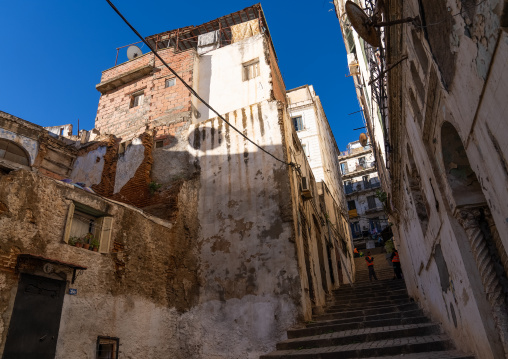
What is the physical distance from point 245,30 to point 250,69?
274cm

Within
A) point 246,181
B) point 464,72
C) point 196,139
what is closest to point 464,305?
point 464,72

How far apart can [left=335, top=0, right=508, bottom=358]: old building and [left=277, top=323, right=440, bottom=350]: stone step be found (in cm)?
46

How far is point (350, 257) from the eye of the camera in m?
24.2

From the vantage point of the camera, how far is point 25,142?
13.3m

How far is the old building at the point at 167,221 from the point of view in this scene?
6.74 metres

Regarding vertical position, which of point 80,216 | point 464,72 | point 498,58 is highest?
point 80,216

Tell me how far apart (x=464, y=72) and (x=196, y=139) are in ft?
32.1

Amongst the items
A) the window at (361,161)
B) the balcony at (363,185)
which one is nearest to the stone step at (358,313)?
the balcony at (363,185)

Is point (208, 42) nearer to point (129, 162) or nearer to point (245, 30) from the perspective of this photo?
point (245, 30)

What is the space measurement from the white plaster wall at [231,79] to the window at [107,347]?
877 cm

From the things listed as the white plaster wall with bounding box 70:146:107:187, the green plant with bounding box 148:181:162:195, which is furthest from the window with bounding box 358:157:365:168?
the green plant with bounding box 148:181:162:195

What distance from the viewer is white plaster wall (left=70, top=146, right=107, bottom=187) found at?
1304cm

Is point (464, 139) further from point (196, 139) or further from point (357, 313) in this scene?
point (196, 139)

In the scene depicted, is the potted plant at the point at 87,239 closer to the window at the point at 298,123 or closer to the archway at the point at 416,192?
the archway at the point at 416,192
